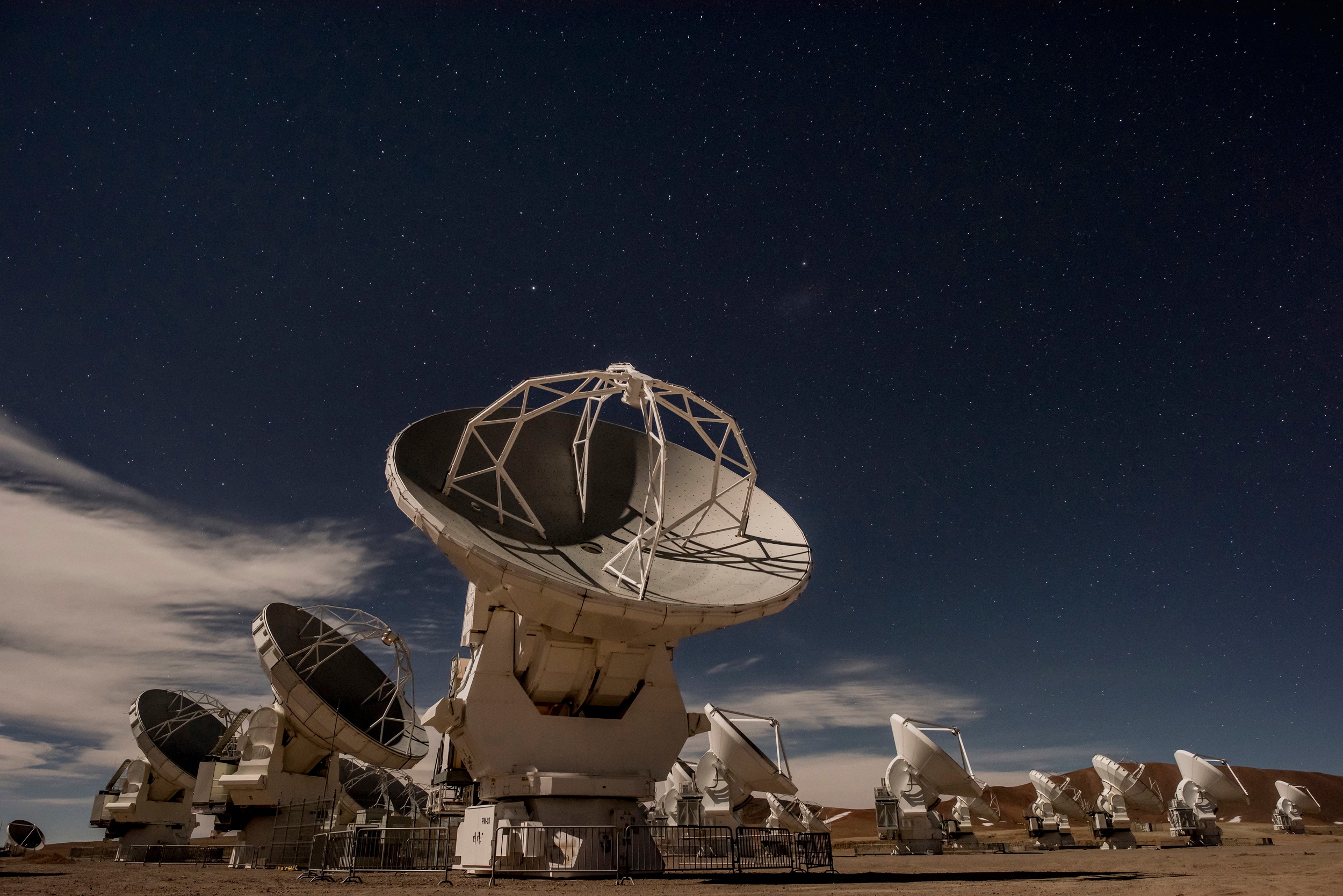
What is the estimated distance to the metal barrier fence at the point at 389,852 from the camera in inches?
728

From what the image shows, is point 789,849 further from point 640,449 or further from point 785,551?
point 640,449

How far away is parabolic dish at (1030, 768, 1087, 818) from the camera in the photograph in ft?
160

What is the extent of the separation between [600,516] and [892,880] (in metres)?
10.5

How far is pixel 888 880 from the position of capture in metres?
17.3

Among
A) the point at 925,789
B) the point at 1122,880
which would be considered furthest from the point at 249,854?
the point at 925,789

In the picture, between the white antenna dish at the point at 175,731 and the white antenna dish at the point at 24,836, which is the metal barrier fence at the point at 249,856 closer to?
the white antenna dish at the point at 175,731

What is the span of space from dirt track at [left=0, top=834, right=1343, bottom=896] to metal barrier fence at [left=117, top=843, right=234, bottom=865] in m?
11.1

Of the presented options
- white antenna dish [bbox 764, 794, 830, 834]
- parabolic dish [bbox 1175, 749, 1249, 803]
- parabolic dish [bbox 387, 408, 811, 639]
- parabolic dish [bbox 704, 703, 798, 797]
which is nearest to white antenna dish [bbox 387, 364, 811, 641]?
parabolic dish [bbox 387, 408, 811, 639]

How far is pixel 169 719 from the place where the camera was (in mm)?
37469

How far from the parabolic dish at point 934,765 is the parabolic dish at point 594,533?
22.5 meters

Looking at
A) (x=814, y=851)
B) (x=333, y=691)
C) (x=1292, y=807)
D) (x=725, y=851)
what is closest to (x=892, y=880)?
(x=814, y=851)

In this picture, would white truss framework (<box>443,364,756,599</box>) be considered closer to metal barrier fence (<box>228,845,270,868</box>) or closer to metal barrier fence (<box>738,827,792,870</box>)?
Result: metal barrier fence (<box>738,827,792,870</box>)

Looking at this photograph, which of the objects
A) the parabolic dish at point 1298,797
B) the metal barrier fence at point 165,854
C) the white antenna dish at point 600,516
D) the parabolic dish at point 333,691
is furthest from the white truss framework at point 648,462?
the parabolic dish at point 1298,797

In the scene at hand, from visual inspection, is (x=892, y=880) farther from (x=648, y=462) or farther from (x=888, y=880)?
(x=648, y=462)
